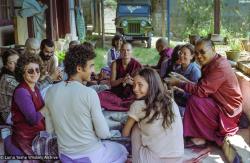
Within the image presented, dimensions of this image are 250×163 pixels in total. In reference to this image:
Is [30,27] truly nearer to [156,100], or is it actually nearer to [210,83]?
[210,83]

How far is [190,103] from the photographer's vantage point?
12.6ft

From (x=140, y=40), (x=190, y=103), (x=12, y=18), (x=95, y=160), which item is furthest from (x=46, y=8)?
(x=95, y=160)

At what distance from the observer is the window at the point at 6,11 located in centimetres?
870

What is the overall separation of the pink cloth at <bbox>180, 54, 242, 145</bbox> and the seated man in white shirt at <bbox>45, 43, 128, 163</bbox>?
1235 millimetres

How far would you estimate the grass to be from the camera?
963cm

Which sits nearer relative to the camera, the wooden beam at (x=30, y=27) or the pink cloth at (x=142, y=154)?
the pink cloth at (x=142, y=154)

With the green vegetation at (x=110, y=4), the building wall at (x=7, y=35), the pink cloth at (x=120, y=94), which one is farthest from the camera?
the green vegetation at (x=110, y=4)

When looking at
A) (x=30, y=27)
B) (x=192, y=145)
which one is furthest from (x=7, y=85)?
(x=30, y=27)

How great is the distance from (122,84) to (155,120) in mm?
2155

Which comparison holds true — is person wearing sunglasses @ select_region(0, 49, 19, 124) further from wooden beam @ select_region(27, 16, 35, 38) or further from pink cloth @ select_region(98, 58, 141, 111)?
wooden beam @ select_region(27, 16, 35, 38)

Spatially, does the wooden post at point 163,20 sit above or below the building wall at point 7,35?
above

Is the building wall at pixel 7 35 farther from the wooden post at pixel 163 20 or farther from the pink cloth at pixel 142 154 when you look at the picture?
the wooden post at pixel 163 20

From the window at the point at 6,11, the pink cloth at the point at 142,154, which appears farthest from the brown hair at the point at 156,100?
the window at the point at 6,11

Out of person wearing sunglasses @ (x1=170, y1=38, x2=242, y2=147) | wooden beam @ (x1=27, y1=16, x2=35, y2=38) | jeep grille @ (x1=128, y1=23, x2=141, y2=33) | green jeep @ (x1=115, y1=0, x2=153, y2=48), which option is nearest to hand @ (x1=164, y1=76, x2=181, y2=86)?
person wearing sunglasses @ (x1=170, y1=38, x2=242, y2=147)
